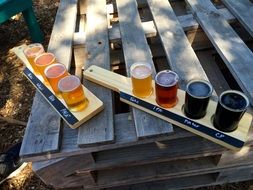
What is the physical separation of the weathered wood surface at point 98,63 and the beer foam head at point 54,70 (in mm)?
148

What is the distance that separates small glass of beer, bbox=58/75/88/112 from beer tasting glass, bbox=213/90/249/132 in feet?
1.87

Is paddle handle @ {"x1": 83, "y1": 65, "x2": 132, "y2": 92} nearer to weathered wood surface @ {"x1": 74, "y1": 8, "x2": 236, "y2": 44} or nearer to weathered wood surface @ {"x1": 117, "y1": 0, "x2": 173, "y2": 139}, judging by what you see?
weathered wood surface @ {"x1": 117, "y1": 0, "x2": 173, "y2": 139}

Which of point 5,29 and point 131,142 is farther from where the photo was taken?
point 5,29

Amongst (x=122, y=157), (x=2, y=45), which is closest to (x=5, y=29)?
(x=2, y=45)

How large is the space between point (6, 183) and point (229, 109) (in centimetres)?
156

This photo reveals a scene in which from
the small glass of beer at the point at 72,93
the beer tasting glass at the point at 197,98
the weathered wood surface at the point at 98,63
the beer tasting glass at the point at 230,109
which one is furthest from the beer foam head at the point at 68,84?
the beer tasting glass at the point at 230,109

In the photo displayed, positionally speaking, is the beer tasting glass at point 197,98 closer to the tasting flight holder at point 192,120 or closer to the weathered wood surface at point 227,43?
the tasting flight holder at point 192,120

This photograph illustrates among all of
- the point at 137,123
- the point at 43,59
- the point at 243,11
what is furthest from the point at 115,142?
the point at 243,11

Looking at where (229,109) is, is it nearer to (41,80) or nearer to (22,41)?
(41,80)

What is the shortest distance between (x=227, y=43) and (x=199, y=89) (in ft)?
1.65

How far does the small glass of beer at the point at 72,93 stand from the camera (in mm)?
1262

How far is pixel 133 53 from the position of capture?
157 cm

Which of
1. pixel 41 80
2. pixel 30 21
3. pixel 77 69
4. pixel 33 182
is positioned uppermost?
pixel 41 80

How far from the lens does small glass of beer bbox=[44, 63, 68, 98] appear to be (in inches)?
53.7
